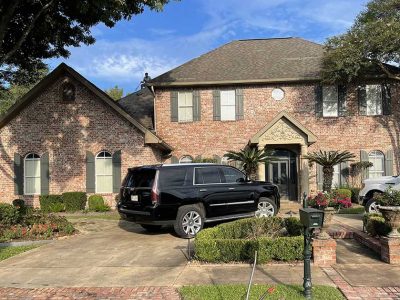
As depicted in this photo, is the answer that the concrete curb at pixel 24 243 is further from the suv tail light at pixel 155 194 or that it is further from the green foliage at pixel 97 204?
the green foliage at pixel 97 204

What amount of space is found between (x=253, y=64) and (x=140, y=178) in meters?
12.7

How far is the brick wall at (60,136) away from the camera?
62.1 ft

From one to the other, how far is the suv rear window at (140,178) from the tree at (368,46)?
37.5 ft

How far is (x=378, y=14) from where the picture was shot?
63.2ft

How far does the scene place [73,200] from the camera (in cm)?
1844

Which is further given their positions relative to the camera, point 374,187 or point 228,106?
point 228,106

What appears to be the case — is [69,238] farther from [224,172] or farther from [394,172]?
[394,172]

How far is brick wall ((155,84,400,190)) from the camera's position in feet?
66.7

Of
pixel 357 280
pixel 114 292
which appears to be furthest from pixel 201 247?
pixel 357 280

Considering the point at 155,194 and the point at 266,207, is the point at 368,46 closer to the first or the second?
the point at 266,207

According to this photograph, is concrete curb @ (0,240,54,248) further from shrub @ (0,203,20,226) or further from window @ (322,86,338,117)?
window @ (322,86,338,117)

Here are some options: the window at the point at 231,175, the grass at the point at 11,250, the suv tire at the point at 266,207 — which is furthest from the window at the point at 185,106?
the grass at the point at 11,250

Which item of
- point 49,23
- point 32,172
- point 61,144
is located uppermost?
point 49,23

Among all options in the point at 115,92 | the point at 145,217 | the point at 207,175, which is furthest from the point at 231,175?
the point at 115,92
